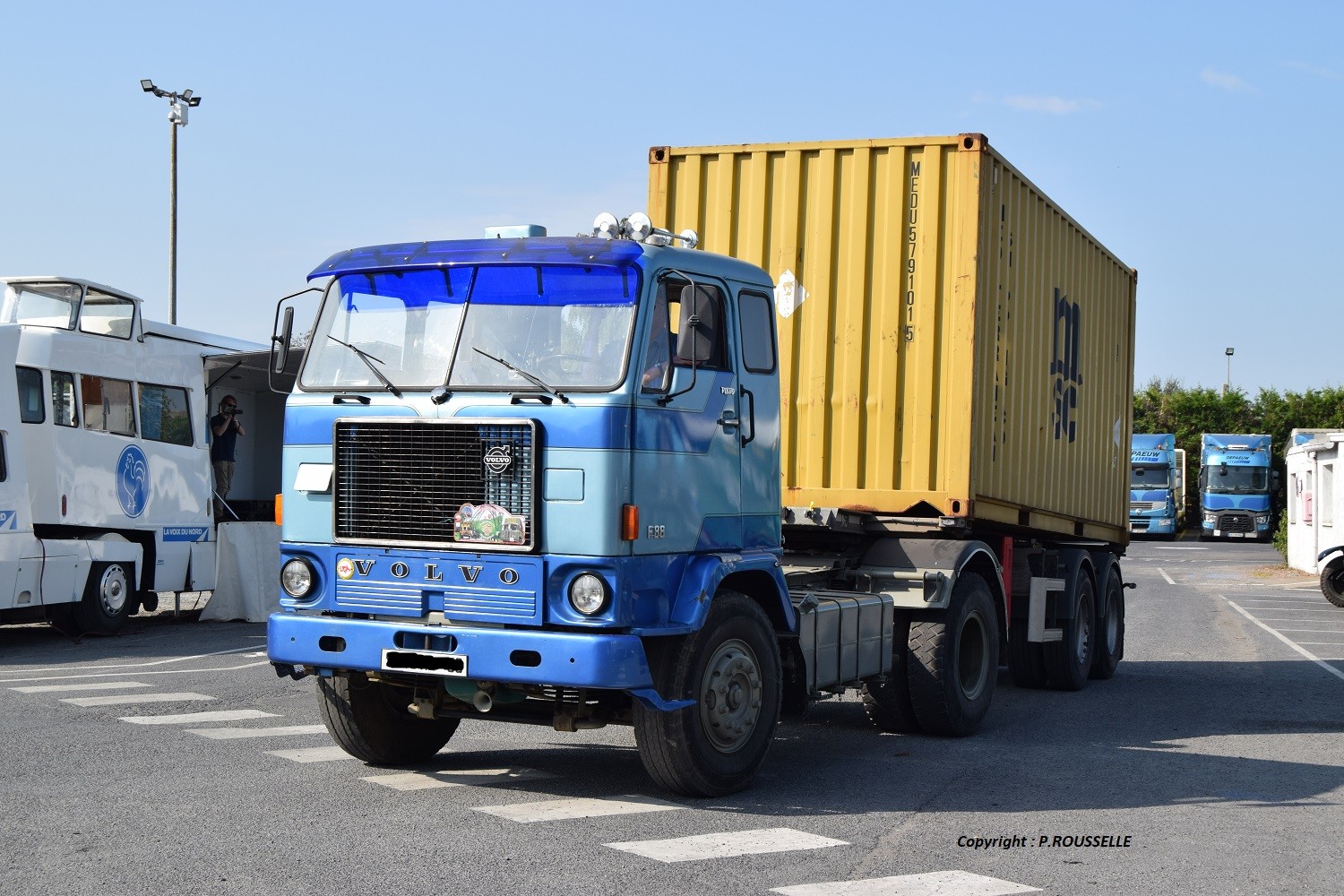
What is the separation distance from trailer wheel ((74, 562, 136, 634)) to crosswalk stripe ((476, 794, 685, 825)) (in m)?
9.81

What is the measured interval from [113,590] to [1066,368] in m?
10.1

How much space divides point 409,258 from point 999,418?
5152mm

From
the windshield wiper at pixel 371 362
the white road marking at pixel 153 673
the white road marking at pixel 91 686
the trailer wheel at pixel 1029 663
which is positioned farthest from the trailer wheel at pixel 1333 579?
the windshield wiper at pixel 371 362

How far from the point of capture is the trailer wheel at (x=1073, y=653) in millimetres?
13109

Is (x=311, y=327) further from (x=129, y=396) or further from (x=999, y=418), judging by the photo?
(x=129, y=396)

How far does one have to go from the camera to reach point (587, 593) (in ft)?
22.8

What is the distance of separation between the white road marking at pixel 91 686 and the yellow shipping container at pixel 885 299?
5438 mm

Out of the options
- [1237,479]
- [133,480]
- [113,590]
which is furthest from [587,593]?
[1237,479]

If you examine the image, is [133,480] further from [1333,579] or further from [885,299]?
[1333,579]

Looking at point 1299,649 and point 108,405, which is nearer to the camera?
point 108,405

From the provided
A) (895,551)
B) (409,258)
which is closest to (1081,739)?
(895,551)

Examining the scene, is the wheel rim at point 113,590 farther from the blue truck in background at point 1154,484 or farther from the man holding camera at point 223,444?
the blue truck in background at point 1154,484

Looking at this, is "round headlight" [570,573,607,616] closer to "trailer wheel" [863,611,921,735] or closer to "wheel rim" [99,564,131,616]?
"trailer wheel" [863,611,921,735]

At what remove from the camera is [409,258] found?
7.59m
